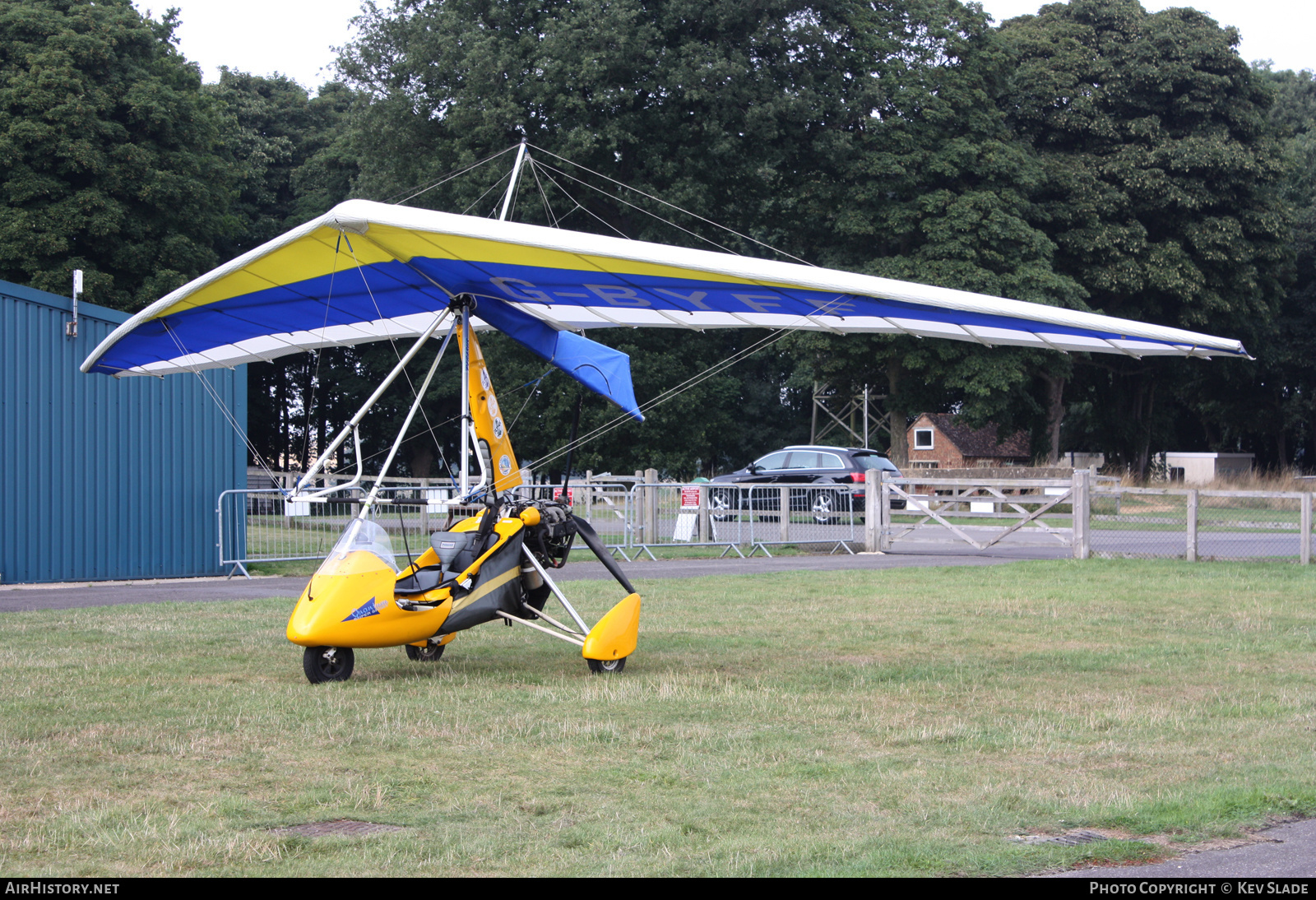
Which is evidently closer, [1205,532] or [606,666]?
[606,666]

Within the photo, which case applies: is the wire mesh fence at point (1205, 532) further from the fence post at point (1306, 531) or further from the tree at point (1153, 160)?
the tree at point (1153, 160)

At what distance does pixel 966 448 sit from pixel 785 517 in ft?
115

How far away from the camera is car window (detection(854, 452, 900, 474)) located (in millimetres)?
30578

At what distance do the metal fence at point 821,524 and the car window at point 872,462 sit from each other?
415 cm

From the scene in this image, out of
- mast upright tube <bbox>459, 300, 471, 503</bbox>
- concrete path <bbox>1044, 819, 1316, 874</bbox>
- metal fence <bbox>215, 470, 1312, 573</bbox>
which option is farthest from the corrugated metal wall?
concrete path <bbox>1044, 819, 1316, 874</bbox>

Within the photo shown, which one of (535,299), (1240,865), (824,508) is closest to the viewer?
(1240,865)

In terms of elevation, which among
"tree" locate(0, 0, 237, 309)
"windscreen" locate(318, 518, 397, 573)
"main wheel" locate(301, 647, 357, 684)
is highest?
"tree" locate(0, 0, 237, 309)

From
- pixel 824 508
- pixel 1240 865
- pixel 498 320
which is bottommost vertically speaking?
pixel 1240 865

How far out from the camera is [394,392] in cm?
4597

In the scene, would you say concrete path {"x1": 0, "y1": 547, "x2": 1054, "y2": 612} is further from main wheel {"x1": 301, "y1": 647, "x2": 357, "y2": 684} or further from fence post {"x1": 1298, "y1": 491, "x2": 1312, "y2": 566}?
main wheel {"x1": 301, "y1": 647, "x2": 357, "y2": 684}

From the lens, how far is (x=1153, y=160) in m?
39.3

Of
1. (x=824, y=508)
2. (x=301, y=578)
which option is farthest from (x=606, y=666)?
(x=824, y=508)

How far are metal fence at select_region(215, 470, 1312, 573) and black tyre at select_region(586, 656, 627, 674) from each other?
9505 mm

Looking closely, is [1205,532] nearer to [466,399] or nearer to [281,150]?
[466,399]
